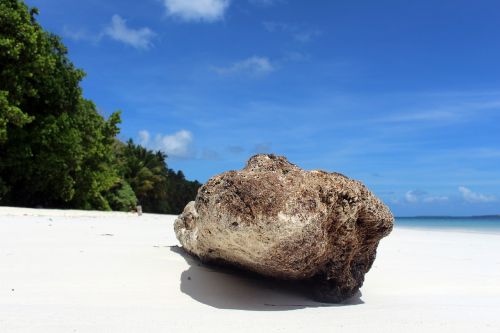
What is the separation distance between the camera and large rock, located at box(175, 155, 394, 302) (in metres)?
4.23

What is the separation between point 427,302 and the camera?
5.35 meters

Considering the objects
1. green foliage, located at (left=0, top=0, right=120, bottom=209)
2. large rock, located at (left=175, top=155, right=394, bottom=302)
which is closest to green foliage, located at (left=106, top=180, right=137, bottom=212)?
green foliage, located at (left=0, top=0, right=120, bottom=209)

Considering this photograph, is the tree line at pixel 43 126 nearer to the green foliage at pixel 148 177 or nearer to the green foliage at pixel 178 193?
the green foliage at pixel 148 177

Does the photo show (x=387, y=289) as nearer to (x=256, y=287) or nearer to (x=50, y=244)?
(x=256, y=287)

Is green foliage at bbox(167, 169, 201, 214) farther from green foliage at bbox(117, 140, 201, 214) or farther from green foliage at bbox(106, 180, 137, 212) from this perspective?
green foliage at bbox(106, 180, 137, 212)

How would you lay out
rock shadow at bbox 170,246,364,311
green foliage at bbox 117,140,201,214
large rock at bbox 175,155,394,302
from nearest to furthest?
large rock at bbox 175,155,394,302, rock shadow at bbox 170,246,364,311, green foliage at bbox 117,140,201,214

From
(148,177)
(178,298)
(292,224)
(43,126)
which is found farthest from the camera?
(148,177)

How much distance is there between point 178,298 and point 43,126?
761 inches

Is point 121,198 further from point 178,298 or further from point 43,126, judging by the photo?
point 178,298

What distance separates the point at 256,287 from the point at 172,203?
2148 inches

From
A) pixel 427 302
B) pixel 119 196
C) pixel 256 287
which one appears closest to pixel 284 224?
pixel 256 287

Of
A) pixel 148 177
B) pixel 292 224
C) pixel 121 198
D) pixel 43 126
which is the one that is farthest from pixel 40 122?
pixel 148 177

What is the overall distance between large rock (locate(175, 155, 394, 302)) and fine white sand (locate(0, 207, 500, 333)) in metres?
0.36

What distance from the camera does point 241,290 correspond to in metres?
5.16
